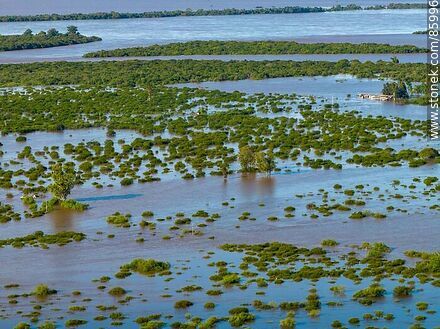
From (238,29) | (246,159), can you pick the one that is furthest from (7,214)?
(238,29)

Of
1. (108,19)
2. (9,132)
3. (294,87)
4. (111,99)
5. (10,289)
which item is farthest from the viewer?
(108,19)

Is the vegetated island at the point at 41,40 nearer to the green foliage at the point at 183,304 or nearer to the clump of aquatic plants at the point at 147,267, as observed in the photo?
the clump of aquatic plants at the point at 147,267

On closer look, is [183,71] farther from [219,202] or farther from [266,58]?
[219,202]

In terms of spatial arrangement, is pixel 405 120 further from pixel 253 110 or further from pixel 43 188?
pixel 43 188

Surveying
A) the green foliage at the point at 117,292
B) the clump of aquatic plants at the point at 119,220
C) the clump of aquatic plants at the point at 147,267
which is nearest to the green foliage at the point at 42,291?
the green foliage at the point at 117,292

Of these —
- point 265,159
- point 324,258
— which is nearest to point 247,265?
point 324,258

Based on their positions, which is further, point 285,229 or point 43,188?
point 43,188

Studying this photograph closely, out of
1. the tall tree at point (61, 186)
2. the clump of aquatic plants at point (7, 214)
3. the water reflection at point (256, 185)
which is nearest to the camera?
the clump of aquatic plants at point (7, 214)
